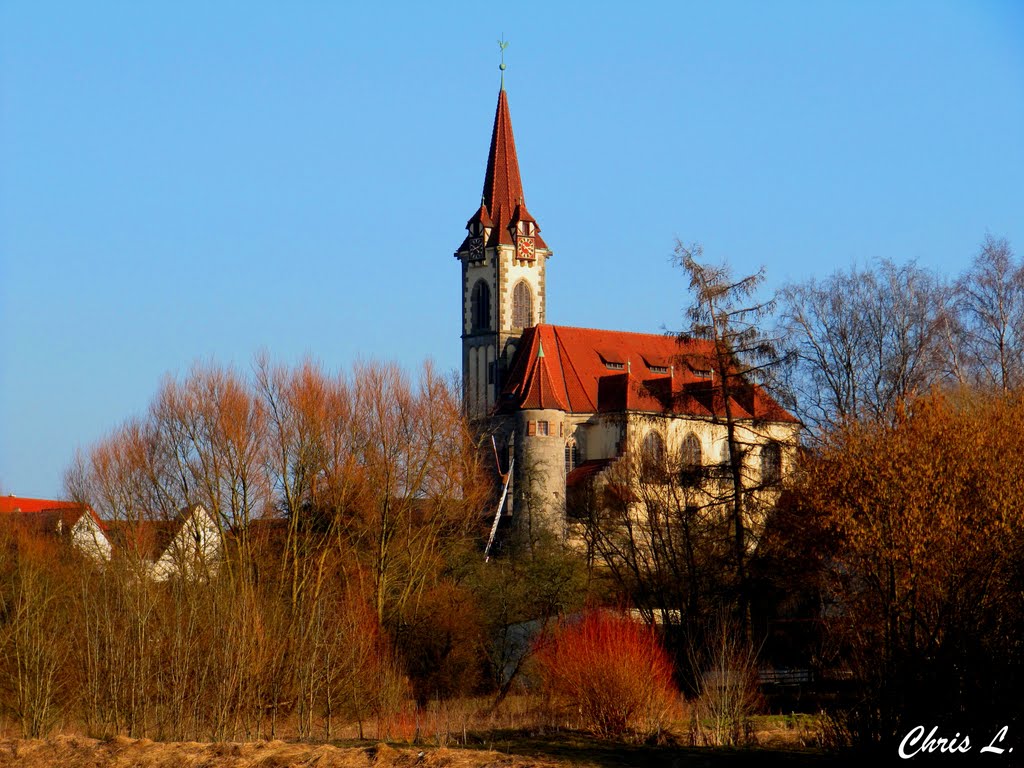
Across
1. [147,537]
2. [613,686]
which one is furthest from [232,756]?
[147,537]

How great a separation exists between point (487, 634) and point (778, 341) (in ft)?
46.7

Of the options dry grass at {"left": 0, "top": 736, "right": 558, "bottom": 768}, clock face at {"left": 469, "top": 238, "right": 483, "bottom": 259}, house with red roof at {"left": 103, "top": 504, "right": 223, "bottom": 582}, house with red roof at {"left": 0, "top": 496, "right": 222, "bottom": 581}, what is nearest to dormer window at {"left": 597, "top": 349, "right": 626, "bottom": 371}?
clock face at {"left": 469, "top": 238, "right": 483, "bottom": 259}

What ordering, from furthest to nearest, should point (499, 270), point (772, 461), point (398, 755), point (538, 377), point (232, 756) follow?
point (499, 270) → point (538, 377) → point (772, 461) → point (232, 756) → point (398, 755)

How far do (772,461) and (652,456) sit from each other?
2570 centimetres

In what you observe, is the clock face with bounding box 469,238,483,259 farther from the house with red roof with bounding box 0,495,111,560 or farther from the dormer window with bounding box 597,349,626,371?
the house with red roof with bounding box 0,495,111,560

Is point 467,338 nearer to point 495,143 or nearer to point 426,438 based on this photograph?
point 495,143

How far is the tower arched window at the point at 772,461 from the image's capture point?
30.4 m

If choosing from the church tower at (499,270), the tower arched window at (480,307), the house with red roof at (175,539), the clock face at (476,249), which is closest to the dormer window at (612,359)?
the church tower at (499,270)

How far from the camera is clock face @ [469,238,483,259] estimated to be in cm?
8069

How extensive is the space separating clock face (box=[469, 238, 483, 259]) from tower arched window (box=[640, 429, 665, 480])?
17.1 metres

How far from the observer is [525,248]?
264 ft

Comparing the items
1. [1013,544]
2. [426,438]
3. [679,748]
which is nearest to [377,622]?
[426,438]

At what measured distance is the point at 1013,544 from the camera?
19422 mm

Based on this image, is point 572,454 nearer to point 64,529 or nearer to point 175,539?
point 64,529
